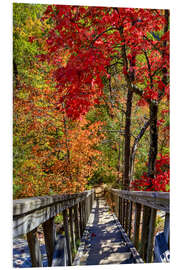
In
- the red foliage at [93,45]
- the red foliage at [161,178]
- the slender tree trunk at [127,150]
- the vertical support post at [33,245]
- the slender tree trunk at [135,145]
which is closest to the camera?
the vertical support post at [33,245]

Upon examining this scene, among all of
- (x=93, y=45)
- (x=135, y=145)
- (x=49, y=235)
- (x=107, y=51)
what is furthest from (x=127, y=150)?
(x=49, y=235)

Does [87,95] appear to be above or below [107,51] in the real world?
below

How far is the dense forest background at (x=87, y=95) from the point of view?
2125mm

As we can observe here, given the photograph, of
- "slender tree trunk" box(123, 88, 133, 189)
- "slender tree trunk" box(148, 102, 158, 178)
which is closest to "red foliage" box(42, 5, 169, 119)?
"slender tree trunk" box(148, 102, 158, 178)

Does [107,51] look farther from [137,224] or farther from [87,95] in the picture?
[137,224]

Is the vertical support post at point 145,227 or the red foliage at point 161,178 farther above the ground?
the red foliage at point 161,178

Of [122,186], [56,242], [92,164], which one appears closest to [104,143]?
[92,164]

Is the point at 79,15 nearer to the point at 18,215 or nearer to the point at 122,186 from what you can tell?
the point at 18,215

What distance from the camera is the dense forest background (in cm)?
212

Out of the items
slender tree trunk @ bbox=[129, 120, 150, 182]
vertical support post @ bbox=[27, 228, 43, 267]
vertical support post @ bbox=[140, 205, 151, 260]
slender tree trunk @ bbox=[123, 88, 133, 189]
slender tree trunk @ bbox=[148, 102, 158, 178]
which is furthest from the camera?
slender tree trunk @ bbox=[123, 88, 133, 189]

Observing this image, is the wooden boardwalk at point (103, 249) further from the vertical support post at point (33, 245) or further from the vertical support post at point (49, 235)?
the vertical support post at point (33, 245)

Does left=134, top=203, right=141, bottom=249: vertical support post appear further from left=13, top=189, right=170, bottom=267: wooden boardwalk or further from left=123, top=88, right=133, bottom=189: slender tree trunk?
left=123, top=88, right=133, bottom=189: slender tree trunk

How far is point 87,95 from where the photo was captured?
2275mm

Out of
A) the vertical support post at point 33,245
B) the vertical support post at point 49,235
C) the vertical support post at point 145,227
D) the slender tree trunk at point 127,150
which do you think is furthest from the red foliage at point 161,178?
the vertical support post at point 33,245
